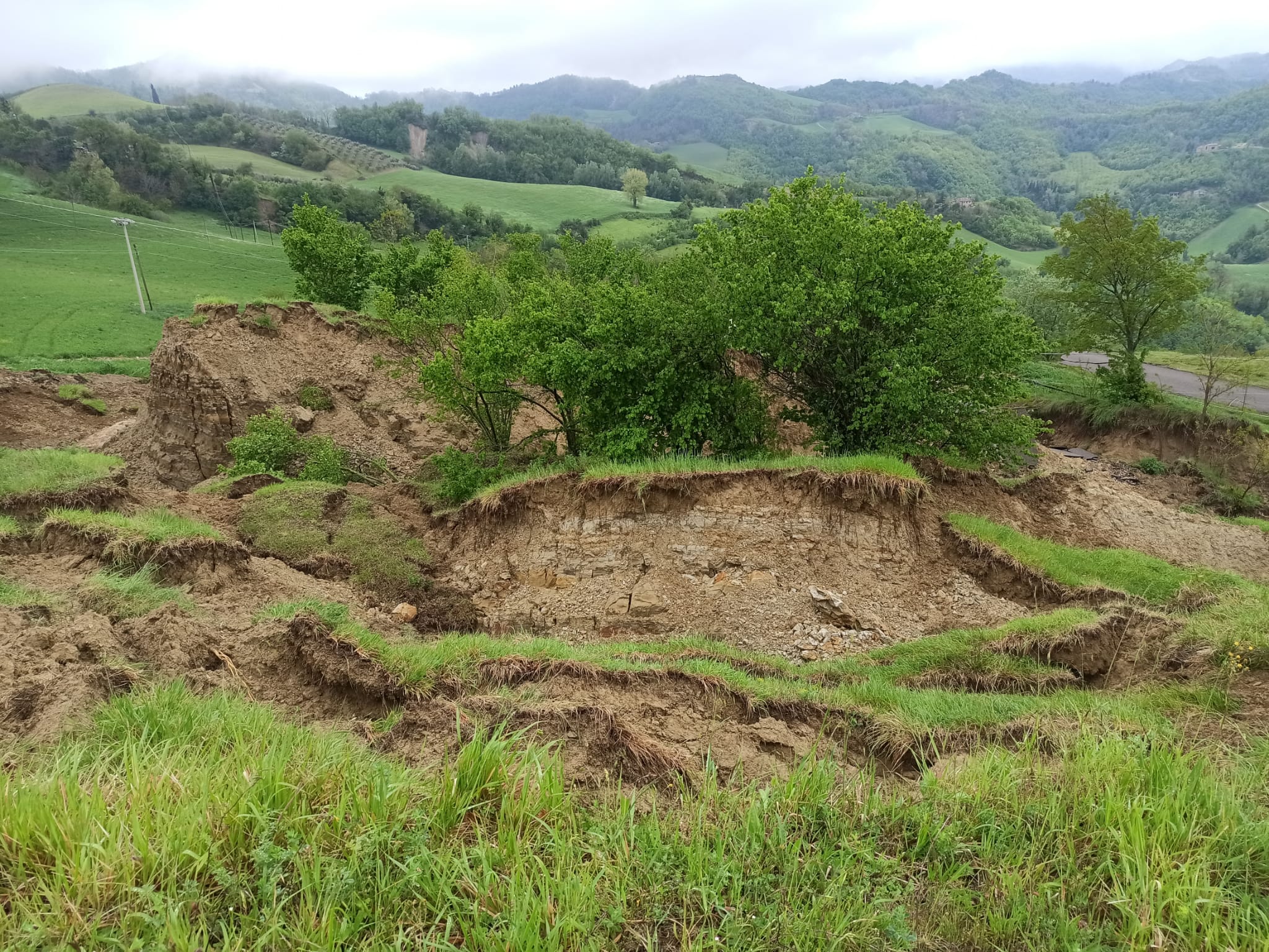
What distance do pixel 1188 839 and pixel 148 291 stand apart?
67.9 m

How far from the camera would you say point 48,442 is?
22922mm

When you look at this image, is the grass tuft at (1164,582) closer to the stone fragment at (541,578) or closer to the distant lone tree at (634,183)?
the stone fragment at (541,578)

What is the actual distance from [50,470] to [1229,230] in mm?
169435

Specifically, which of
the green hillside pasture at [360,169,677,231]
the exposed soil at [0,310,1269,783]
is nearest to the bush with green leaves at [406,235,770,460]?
the exposed soil at [0,310,1269,783]

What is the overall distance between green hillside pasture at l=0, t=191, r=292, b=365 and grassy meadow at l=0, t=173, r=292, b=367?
92mm

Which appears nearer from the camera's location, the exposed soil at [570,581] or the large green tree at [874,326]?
the exposed soil at [570,581]

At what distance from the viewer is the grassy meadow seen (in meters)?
38.5

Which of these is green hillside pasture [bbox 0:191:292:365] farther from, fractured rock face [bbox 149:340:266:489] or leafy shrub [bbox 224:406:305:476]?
leafy shrub [bbox 224:406:305:476]

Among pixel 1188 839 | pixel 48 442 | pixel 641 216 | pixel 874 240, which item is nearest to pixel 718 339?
pixel 874 240

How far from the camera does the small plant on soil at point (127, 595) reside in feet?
22.7

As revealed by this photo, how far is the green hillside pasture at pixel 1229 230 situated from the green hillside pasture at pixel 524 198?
325 feet

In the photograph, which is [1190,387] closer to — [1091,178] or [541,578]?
[541,578]

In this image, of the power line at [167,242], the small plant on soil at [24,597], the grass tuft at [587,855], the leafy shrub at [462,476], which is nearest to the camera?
the grass tuft at [587,855]

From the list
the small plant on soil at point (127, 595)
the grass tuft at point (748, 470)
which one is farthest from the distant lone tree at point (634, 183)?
the small plant on soil at point (127, 595)
